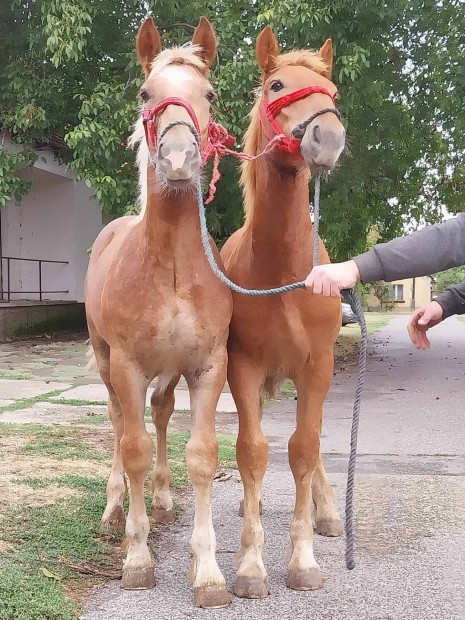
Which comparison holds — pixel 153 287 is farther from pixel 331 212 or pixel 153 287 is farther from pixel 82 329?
pixel 82 329

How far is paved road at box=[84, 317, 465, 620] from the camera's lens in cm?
301

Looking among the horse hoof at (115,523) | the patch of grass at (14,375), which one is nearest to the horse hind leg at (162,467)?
the horse hoof at (115,523)

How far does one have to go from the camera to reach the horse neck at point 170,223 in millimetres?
3180

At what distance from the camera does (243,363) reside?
342 centimetres

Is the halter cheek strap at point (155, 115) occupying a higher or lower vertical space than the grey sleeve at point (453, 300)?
higher

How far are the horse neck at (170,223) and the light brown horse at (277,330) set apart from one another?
0.38 meters

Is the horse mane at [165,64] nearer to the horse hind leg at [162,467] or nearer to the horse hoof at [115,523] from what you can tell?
the horse hind leg at [162,467]

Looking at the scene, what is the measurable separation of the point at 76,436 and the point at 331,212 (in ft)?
22.2

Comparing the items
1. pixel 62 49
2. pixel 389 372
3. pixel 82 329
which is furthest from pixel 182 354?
pixel 82 329

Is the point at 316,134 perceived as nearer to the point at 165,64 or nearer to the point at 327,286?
the point at 327,286

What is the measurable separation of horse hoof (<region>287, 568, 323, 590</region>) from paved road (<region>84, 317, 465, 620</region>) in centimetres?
4

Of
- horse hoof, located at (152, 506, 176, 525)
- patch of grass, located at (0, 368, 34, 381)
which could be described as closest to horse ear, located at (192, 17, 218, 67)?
horse hoof, located at (152, 506, 176, 525)

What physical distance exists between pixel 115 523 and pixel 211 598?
43.4 inches

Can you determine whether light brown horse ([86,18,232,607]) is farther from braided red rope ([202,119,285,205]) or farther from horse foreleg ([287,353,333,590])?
horse foreleg ([287,353,333,590])
